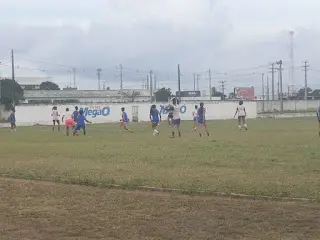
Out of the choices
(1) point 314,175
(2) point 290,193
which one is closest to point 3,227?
(2) point 290,193

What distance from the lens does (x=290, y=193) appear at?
8797mm

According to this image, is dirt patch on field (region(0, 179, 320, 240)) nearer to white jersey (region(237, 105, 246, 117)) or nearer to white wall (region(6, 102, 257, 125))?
white jersey (region(237, 105, 246, 117))

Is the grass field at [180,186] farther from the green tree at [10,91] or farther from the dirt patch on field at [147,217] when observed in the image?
the green tree at [10,91]

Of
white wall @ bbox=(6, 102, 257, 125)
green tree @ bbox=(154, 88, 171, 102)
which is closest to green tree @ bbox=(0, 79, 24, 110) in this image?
white wall @ bbox=(6, 102, 257, 125)

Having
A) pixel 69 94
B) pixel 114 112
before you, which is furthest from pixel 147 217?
pixel 69 94

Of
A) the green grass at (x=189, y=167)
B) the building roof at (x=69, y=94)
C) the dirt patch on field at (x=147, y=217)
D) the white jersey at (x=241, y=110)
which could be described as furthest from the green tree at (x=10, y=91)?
the dirt patch on field at (x=147, y=217)

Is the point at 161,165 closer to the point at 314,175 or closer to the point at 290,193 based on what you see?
the point at 314,175

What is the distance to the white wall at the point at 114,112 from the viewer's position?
182 ft

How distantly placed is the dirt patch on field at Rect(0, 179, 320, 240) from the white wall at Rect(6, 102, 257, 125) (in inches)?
1848

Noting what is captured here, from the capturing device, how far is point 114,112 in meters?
60.3

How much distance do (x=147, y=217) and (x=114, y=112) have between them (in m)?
53.1

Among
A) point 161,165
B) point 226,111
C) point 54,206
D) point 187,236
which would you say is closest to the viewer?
point 187,236

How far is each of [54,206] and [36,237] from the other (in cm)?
195

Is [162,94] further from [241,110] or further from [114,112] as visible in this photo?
[241,110]
